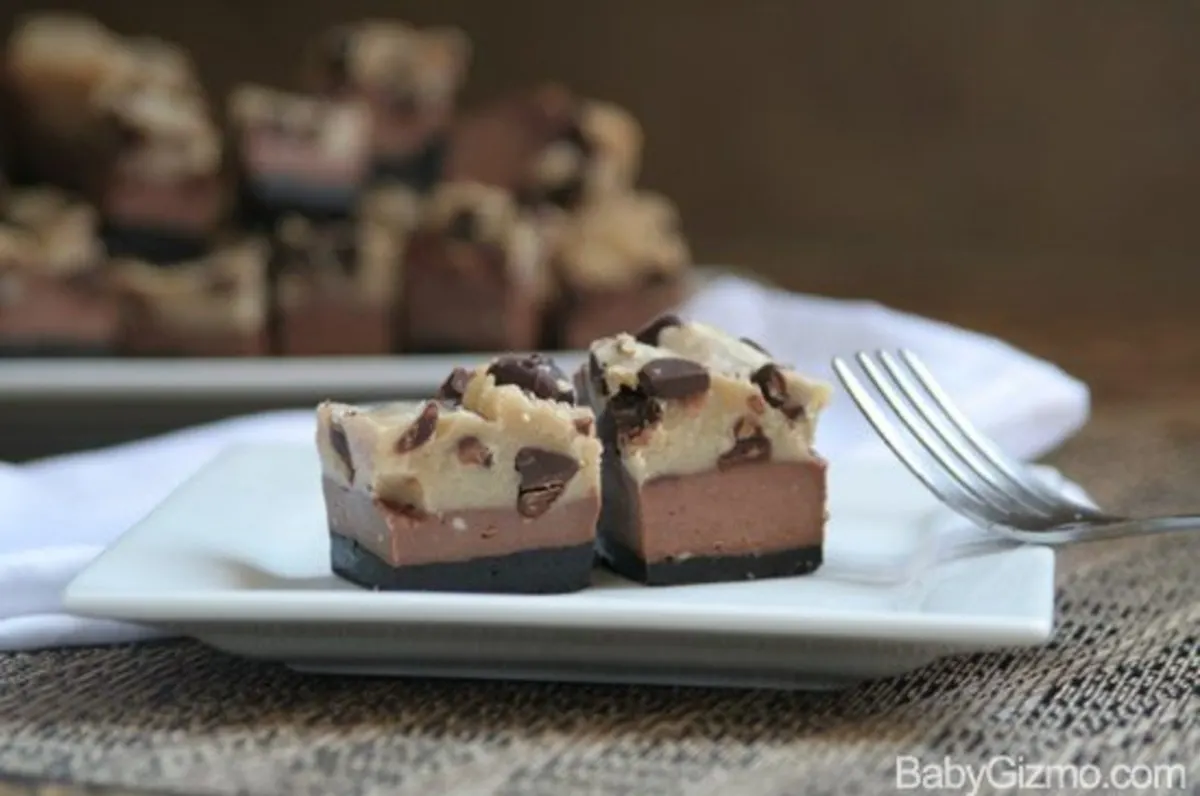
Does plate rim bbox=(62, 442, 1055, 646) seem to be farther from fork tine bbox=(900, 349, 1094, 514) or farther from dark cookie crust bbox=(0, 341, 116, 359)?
dark cookie crust bbox=(0, 341, 116, 359)

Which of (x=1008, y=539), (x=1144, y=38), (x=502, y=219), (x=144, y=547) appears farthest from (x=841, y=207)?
(x=144, y=547)

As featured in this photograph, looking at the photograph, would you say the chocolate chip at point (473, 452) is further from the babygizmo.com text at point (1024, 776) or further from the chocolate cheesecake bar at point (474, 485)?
the babygizmo.com text at point (1024, 776)

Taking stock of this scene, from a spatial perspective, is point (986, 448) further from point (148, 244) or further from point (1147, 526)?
point (148, 244)

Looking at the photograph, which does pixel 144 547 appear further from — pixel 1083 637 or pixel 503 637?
pixel 1083 637

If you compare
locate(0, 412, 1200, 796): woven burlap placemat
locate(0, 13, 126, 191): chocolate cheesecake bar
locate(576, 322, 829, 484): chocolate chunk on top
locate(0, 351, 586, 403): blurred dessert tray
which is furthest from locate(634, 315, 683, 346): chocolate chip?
locate(0, 13, 126, 191): chocolate cheesecake bar

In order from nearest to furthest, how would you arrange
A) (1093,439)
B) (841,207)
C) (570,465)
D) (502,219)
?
1. (570,465)
2. (1093,439)
3. (502,219)
4. (841,207)

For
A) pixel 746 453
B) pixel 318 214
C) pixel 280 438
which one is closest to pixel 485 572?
pixel 746 453
